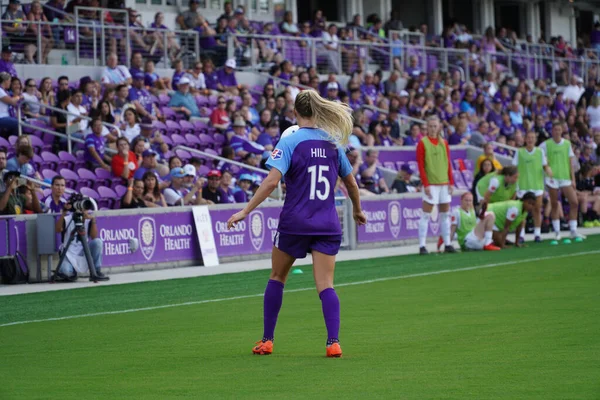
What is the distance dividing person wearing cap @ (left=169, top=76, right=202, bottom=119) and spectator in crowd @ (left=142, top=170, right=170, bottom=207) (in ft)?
18.0

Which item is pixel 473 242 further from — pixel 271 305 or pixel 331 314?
pixel 331 314

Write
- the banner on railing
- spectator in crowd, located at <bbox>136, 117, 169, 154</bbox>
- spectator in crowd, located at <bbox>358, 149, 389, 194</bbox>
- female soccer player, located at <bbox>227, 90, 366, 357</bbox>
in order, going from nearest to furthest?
female soccer player, located at <bbox>227, 90, 366, 357</bbox> < spectator in crowd, located at <bbox>136, 117, 169, 154</bbox> < the banner on railing < spectator in crowd, located at <bbox>358, 149, 389, 194</bbox>

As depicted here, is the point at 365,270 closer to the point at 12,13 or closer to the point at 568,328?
the point at 568,328

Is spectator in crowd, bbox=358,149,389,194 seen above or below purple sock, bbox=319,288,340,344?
above

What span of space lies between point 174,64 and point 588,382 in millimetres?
19942

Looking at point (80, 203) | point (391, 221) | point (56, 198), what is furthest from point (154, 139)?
point (80, 203)

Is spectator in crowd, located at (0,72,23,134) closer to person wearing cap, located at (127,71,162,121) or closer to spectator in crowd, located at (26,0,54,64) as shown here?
person wearing cap, located at (127,71,162,121)

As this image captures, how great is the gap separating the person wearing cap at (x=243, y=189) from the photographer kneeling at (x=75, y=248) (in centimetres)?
475

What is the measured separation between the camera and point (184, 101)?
2450 centimetres

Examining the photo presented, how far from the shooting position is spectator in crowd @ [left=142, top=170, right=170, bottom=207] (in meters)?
18.8

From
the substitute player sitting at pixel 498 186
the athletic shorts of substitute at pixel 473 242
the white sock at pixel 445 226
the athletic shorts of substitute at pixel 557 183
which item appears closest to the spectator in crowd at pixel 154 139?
the white sock at pixel 445 226

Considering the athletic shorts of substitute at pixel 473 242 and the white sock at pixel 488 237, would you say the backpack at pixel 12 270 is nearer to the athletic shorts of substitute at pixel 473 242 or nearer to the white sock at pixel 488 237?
the athletic shorts of substitute at pixel 473 242

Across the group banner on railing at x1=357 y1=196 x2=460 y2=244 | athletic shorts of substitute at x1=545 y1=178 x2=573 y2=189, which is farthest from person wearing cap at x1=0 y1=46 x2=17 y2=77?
athletic shorts of substitute at x1=545 y1=178 x2=573 y2=189

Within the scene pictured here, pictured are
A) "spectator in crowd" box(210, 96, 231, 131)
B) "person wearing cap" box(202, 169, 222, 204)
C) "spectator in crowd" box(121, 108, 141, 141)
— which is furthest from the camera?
"spectator in crowd" box(210, 96, 231, 131)
